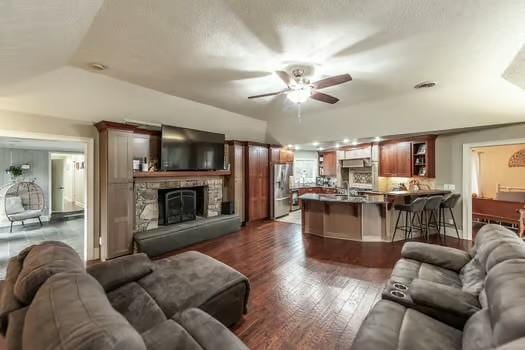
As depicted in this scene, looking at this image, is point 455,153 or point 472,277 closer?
point 472,277

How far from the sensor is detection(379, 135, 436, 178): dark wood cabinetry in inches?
212

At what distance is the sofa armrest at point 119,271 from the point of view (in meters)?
1.98

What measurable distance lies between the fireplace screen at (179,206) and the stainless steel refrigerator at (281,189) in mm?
2476

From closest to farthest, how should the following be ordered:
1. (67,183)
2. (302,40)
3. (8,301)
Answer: (8,301), (302,40), (67,183)

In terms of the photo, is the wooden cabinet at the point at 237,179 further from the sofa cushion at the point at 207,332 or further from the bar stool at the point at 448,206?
the bar stool at the point at 448,206

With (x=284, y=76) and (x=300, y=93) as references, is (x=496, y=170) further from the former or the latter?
(x=284, y=76)

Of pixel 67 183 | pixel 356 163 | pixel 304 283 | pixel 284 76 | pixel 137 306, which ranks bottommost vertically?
pixel 304 283

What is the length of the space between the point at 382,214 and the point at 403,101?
2260 mm

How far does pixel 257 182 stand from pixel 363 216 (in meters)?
2.91

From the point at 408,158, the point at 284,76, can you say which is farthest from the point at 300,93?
the point at 408,158

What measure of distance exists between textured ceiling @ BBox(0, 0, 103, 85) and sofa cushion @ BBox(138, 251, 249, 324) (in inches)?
84.7

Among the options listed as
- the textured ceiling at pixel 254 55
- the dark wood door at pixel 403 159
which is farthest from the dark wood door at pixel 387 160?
the textured ceiling at pixel 254 55

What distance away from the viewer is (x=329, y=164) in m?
8.84

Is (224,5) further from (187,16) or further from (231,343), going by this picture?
(231,343)
